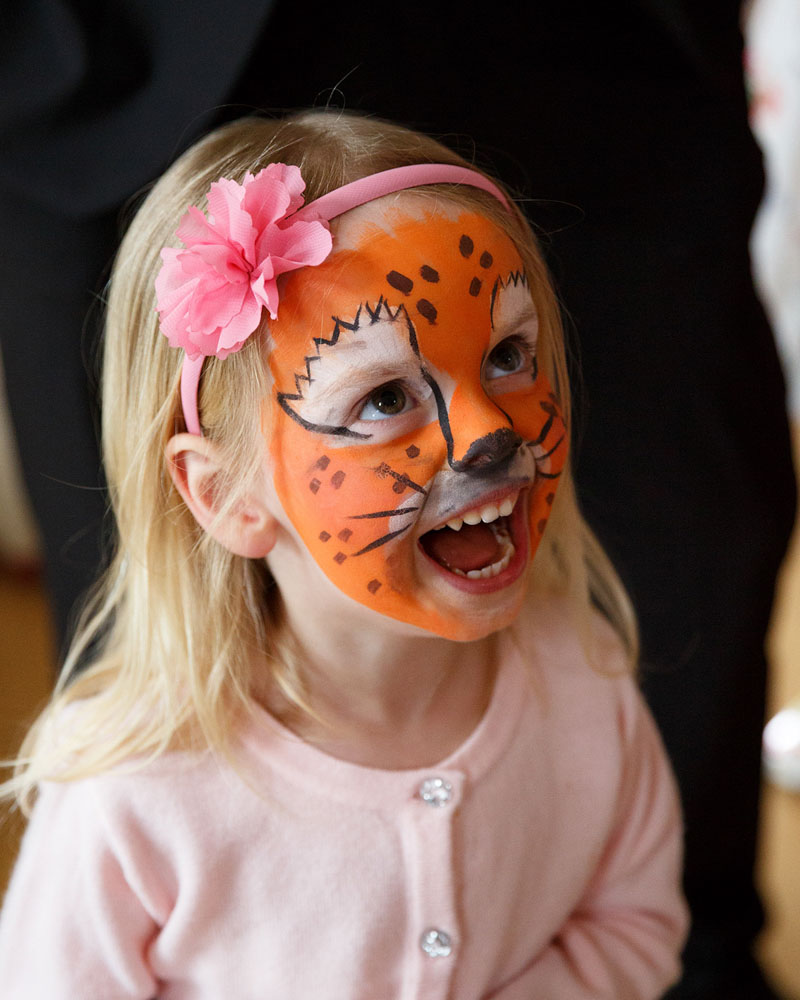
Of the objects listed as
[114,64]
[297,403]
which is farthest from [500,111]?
[297,403]

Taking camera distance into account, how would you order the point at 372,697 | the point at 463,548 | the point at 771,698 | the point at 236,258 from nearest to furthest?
the point at 236,258 → the point at 463,548 → the point at 372,697 → the point at 771,698

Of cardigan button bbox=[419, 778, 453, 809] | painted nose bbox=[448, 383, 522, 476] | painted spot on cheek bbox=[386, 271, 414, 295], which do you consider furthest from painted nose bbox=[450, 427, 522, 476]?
cardigan button bbox=[419, 778, 453, 809]

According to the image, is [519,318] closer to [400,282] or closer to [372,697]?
[400,282]

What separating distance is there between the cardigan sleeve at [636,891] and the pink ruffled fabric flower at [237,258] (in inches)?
21.0

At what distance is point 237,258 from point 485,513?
0.76ft

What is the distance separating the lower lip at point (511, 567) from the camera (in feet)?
2.56

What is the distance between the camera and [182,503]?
34.7 inches

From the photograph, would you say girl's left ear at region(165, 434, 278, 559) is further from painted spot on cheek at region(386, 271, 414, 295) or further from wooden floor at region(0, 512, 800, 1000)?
wooden floor at region(0, 512, 800, 1000)

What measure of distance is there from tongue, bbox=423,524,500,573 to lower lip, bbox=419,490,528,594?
0.01m

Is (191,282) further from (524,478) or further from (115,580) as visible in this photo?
(115,580)

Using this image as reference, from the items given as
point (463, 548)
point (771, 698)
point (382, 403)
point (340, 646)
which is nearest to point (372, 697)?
point (340, 646)

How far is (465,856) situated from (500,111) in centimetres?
65

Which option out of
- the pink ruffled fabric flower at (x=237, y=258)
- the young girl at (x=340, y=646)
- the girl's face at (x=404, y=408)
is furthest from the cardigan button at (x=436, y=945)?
the pink ruffled fabric flower at (x=237, y=258)

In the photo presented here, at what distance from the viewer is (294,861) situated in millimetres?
887
